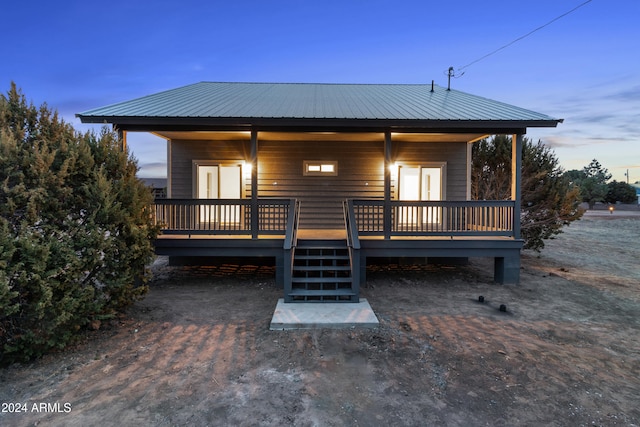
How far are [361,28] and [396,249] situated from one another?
16.3 meters

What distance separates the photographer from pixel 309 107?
817cm

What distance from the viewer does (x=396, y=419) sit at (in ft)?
8.99

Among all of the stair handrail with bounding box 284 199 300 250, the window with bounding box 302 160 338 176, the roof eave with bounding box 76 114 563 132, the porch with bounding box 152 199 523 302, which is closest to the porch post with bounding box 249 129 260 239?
the porch with bounding box 152 199 523 302

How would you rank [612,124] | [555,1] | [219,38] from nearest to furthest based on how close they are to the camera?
1. [555,1]
2. [219,38]
3. [612,124]

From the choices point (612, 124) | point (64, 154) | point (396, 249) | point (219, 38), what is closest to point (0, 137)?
point (64, 154)

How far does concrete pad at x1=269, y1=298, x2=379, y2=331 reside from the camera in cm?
476

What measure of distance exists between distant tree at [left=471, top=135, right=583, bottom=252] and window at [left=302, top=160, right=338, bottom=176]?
213 inches

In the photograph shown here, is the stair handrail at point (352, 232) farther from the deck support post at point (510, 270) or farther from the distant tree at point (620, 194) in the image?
the distant tree at point (620, 194)

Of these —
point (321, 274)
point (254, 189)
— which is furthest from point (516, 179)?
point (254, 189)

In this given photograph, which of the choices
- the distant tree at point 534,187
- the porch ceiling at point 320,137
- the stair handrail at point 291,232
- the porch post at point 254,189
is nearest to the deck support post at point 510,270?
the porch ceiling at point 320,137

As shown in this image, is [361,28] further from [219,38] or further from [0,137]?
[0,137]

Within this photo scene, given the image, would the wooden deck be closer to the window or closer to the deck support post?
the deck support post

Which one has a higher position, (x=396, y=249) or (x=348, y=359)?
(x=396, y=249)

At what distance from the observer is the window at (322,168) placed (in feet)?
31.5
